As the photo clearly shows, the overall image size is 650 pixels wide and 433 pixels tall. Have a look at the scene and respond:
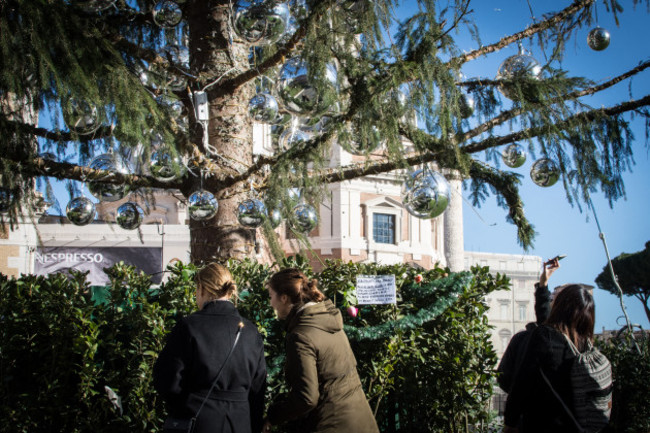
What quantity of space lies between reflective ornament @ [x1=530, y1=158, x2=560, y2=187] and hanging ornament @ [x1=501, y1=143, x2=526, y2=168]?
459 millimetres

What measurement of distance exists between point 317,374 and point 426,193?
251 cm

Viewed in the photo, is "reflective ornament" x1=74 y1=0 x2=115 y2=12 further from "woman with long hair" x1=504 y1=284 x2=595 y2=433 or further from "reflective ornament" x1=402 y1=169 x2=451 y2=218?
"woman with long hair" x1=504 y1=284 x2=595 y2=433

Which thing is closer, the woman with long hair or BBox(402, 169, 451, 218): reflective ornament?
the woman with long hair

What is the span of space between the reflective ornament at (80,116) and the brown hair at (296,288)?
223cm

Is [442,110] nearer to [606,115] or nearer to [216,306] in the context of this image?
[606,115]

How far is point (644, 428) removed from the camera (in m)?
6.46

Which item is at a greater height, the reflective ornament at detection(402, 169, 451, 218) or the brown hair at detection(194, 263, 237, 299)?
the reflective ornament at detection(402, 169, 451, 218)

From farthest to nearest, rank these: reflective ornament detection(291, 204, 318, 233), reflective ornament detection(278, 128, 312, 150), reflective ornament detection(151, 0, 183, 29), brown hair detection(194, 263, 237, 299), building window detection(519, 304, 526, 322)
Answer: building window detection(519, 304, 526, 322) → reflective ornament detection(278, 128, 312, 150) → reflective ornament detection(291, 204, 318, 233) → reflective ornament detection(151, 0, 183, 29) → brown hair detection(194, 263, 237, 299)

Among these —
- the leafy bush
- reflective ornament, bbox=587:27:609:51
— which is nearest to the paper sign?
the leafy bush

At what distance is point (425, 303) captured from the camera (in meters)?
5.35

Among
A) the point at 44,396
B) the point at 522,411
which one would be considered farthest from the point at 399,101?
the point at 44,396

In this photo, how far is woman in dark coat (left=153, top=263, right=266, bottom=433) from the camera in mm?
2865

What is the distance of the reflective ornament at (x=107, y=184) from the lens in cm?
541

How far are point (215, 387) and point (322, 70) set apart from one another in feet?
8.41
